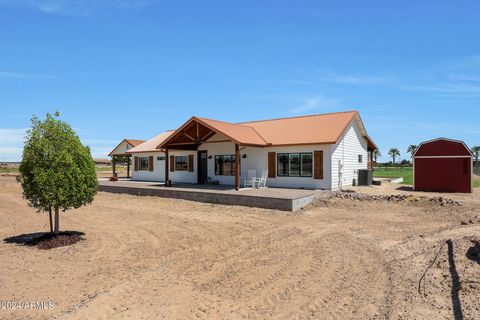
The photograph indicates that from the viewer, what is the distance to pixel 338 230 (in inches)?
375

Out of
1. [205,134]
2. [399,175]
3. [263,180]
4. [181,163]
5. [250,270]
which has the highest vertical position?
[205,134]

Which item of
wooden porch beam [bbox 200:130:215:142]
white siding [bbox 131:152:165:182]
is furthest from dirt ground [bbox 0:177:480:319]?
white siding [bbox 131:152:165:182]

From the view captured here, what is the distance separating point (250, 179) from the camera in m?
19.1

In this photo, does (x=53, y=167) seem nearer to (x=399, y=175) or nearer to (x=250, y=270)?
(x=250, y=270)

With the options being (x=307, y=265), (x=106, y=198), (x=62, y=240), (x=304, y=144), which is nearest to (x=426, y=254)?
A: (x=307, y=265)

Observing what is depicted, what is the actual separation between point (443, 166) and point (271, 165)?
919 centimetres

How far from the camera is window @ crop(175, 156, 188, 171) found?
22969 mm

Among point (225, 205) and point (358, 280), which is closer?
point (358, 280)

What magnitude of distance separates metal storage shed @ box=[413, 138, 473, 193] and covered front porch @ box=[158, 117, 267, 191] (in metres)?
8.74

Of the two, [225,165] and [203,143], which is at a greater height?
[203,143]

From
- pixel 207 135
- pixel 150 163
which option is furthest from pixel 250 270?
pixel 150 163

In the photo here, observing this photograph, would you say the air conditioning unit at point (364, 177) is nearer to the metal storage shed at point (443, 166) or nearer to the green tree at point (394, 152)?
the metal storage shed at point (443, 166)

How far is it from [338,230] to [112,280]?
6333 millimetres

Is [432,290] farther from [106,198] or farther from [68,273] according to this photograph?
[106,198]
